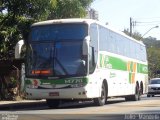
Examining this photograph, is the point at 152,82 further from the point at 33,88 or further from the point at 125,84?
the point at 33,88

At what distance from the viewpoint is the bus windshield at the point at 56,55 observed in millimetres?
21766

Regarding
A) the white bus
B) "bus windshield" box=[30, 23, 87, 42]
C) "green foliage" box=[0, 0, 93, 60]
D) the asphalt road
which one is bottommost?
the asphalt road

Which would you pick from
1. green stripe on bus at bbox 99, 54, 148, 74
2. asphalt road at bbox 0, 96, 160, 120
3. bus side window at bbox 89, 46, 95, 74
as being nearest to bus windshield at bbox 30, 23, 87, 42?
bus side window at bbox 89, 46, 95, 74

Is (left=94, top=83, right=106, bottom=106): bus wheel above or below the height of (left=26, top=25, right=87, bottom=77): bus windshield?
below

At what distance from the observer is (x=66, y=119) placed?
53.4 feet

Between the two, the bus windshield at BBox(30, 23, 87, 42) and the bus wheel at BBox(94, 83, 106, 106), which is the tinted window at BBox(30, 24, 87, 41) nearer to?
the bus windshield at BBox(30, 23, 87, 42)

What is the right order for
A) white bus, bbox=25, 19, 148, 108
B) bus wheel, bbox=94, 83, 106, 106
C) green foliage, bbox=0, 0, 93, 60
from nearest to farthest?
white bus, bbox=25, 19, 148, 108 → bus wheel, bbox=94, 83, 106, 106 → green foliage, bbox=0, 0, 93, 60

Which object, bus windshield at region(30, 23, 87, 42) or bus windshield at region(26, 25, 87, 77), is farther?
bus windshield at region(30, 23, 87, 42)

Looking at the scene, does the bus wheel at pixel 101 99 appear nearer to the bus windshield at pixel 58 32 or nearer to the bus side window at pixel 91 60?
the bus side window at pixel 91 60

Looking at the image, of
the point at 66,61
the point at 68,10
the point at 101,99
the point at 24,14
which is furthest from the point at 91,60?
the point at 68,10

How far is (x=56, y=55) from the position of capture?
72.3 feet

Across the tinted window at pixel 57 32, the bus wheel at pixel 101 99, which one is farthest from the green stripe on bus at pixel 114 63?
the tinted window at pixel 57 32

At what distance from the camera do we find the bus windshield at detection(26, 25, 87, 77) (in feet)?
71.4

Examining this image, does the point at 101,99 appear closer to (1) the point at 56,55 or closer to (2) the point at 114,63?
(2) the point at 114,63
